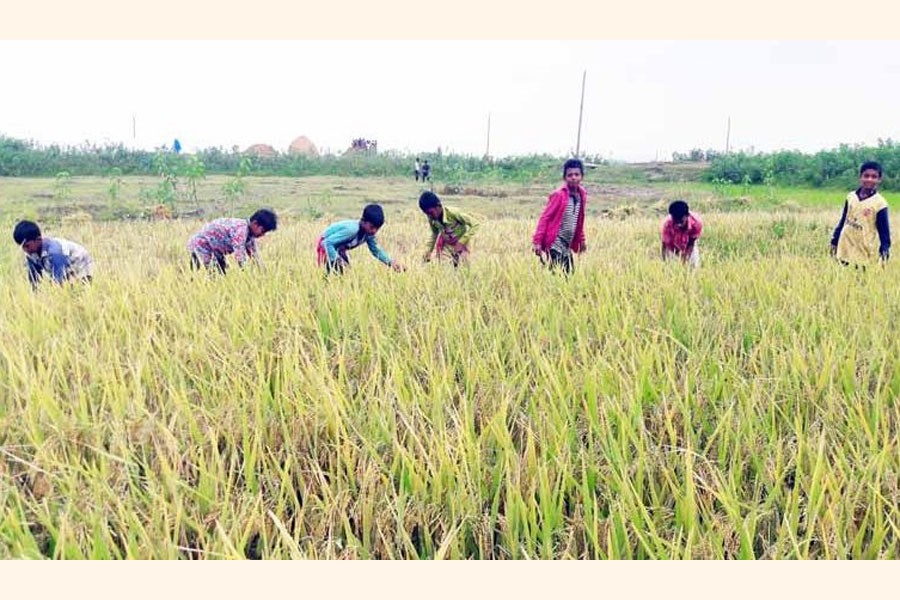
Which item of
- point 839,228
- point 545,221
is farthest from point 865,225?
point 545,221

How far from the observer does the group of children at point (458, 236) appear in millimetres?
4492

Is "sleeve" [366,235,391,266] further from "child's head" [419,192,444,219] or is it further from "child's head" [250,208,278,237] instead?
"child's head" [250,208,278,237]

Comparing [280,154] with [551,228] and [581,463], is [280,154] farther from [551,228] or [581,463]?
[581,463]

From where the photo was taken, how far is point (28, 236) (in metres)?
4.28

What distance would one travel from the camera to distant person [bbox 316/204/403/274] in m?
4.50

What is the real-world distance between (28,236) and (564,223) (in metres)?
3.79

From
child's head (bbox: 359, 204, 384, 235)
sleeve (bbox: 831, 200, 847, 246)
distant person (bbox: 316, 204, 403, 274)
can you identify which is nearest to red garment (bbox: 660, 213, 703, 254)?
sleeve (bbox: 831, 200, 847, 246)

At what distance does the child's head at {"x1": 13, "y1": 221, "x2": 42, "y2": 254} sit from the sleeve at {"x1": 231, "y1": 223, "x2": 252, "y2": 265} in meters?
1.27

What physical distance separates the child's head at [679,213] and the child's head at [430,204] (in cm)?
171

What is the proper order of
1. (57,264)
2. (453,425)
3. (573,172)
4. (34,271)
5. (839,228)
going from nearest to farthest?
1. (453,425)
2. (57,264)
3. (34,271)
4. (573,172)
5. (839,228)

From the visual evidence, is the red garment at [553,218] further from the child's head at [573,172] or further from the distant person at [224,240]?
the distant person at [224,240]

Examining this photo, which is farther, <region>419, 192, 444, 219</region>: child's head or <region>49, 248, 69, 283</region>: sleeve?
<region>419, 192, 444, 219</region>: child's head

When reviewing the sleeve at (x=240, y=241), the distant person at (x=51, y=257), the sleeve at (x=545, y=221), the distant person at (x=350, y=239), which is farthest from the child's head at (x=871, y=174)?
the distant person at (x=51, y=257)

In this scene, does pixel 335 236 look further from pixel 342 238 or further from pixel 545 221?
pixel 545 221
